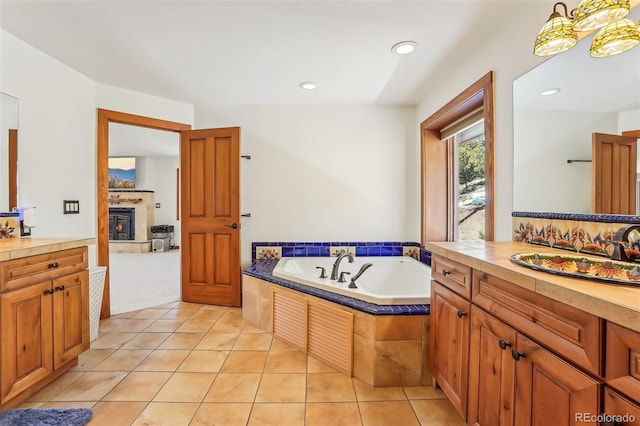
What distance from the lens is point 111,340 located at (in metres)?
2.38

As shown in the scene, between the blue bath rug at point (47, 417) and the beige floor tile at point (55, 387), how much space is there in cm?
13

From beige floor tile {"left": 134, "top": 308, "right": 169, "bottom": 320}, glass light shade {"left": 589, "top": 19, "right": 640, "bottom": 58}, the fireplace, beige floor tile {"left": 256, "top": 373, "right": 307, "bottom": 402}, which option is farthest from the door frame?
the fireplace

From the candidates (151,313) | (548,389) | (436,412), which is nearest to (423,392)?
(436,412)

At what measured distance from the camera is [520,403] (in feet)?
3.18

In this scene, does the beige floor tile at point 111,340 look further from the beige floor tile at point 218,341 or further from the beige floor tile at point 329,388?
the beige floor tile at point 329,388

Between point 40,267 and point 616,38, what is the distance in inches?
114

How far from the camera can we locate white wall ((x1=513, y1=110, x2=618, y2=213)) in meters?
1.32

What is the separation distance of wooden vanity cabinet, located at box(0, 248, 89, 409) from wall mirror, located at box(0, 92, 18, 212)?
2.40 ft

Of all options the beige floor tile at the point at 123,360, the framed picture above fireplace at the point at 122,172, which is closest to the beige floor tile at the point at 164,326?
the beige floor tile at the point at 123,360

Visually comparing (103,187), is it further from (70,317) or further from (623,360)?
(623,360)

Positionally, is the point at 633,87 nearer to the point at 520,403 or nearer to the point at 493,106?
the point at 493,106

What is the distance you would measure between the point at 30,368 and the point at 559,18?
3.06m

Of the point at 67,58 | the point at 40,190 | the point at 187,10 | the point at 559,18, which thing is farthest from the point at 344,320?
the point at 67,58

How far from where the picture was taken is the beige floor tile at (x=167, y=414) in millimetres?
1483
